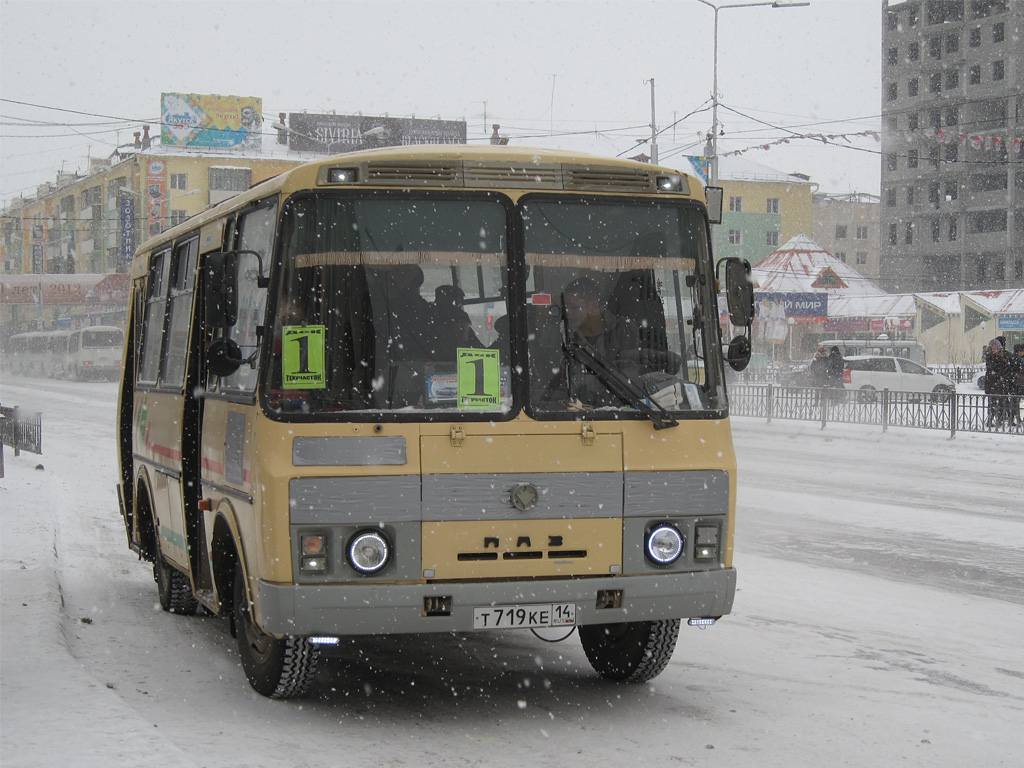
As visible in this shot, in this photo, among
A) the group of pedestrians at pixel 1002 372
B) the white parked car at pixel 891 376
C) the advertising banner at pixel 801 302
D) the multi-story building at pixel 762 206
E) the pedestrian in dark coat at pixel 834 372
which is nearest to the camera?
the group of pedestrians at pixel 1002 372

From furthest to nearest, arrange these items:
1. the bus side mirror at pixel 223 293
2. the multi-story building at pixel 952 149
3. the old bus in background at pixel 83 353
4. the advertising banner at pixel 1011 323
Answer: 1. the multi-story building at pixel 952 149
2. the old bus in background at pixel 83 353
3. the advertising banner at pixel 1011 323
4. the bus side mirror at pixel 223 293

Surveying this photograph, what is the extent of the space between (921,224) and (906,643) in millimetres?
93067

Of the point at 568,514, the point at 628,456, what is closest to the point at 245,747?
the point at 568,514

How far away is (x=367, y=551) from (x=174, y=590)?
Answer: 3610 mm

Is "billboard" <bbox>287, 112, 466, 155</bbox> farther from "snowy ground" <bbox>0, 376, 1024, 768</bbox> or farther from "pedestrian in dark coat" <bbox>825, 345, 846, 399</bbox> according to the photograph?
"snowy ground" <bbox>0, 376, 1024, 768</bbox>

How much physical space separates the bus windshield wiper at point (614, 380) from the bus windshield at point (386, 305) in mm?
351

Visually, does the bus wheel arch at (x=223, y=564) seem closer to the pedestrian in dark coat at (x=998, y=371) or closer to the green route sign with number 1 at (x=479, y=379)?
the green route sign with number 1 at (x=479, y=379)

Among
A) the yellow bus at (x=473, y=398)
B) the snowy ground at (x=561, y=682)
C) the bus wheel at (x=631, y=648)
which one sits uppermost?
the yellow bus at (x=473, y=398)

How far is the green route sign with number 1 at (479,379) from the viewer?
574cm

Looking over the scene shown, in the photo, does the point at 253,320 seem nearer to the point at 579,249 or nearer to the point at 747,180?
the point at 579,249

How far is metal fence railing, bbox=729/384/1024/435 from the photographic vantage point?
23.6 m

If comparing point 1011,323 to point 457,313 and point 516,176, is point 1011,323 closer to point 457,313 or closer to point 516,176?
point 516,176

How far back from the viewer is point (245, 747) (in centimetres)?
532

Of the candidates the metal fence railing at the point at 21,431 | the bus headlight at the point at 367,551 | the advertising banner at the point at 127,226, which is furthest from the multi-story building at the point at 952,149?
the bus headlight at the point at 367,551
